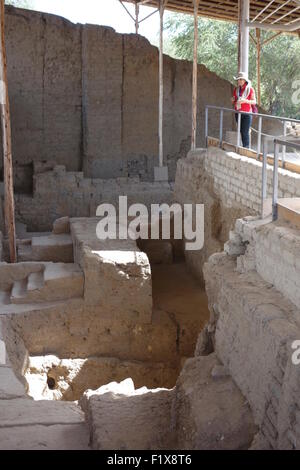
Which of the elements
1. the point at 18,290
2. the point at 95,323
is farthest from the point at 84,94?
the point at 95,323

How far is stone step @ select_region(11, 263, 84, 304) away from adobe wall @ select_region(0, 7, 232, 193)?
7484 mm

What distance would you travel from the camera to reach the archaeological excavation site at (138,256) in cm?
579

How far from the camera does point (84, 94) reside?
17.5m

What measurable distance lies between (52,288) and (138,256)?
1586 millimetres

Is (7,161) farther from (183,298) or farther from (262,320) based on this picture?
(262,320)

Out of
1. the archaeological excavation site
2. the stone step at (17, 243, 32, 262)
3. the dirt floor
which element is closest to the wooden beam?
the archaeological excavation site

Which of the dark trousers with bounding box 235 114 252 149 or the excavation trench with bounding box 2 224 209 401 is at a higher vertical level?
the dark trousers with bounding box 235 114 252 149

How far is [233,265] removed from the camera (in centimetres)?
716

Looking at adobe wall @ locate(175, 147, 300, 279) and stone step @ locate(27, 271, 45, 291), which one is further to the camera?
stone step @ locate(27, 271, 45, 291)

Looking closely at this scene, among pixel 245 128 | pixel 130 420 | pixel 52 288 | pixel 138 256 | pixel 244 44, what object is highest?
pixel 244 44

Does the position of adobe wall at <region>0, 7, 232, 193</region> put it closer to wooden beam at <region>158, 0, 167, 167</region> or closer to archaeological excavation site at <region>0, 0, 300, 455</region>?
archaeological excavation site at <region>0, 0, 300, 455</region>

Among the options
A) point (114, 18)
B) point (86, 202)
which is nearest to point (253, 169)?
point (86, 202)

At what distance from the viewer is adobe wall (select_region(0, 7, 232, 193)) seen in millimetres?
17031
